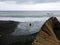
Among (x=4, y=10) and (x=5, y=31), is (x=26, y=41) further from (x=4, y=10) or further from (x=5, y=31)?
(x=4, y=10)

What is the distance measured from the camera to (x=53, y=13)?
6.24ft

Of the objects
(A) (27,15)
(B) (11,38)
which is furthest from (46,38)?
(A) (27,15)

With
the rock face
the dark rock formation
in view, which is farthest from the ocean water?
the rock face

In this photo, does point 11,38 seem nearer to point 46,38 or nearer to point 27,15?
point 46,38

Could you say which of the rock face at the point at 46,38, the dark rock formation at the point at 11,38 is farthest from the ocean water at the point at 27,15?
the rock face at the point at 46,38

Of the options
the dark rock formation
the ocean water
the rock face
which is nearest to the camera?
the rock face

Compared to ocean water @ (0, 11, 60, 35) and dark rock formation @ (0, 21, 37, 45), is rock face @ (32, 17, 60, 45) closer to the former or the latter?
dark rock formation @ (0, 21, 37, 45)

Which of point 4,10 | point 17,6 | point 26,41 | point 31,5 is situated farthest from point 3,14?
point 26,41

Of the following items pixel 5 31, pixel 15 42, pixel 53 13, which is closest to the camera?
pixel 15 42

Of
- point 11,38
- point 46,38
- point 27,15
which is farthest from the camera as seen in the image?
point 27,15

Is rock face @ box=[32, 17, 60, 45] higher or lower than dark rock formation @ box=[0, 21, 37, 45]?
higher

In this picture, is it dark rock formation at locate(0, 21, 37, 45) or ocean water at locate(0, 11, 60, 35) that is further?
ocean water at locate(0, 11, 60, 35)

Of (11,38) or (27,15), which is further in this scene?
(27,15)

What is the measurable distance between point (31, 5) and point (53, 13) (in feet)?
0.92
